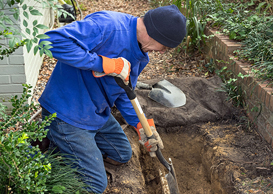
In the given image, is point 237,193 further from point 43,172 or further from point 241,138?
point 43,172

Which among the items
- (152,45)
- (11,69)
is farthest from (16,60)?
(152,45)

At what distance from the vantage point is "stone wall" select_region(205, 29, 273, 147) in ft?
9.20

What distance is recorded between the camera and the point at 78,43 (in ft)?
6.22

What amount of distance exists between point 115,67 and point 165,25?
19.3 inches

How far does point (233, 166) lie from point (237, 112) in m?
0.91

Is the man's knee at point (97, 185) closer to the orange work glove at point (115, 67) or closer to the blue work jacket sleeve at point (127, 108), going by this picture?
the blue work jacket sleeve at point (127, 108)

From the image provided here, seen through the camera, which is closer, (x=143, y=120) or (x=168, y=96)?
(x=143, y=120)

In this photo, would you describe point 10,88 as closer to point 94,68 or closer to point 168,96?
point 94,68

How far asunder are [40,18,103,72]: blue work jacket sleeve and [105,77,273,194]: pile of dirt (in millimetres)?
1291

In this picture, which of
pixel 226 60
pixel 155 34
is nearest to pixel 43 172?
pixel 155 34

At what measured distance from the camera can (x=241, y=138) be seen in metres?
2.99

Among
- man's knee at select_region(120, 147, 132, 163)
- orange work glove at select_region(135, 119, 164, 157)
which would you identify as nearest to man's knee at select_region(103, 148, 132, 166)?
man's knee at select_region(120, 147, 132, 163)

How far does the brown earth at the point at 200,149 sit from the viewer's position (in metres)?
2.54

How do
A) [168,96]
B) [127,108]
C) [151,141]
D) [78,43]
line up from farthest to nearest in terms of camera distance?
1. [168,96]
2. [127,108]
3. [151,141]
4. [78,43]
